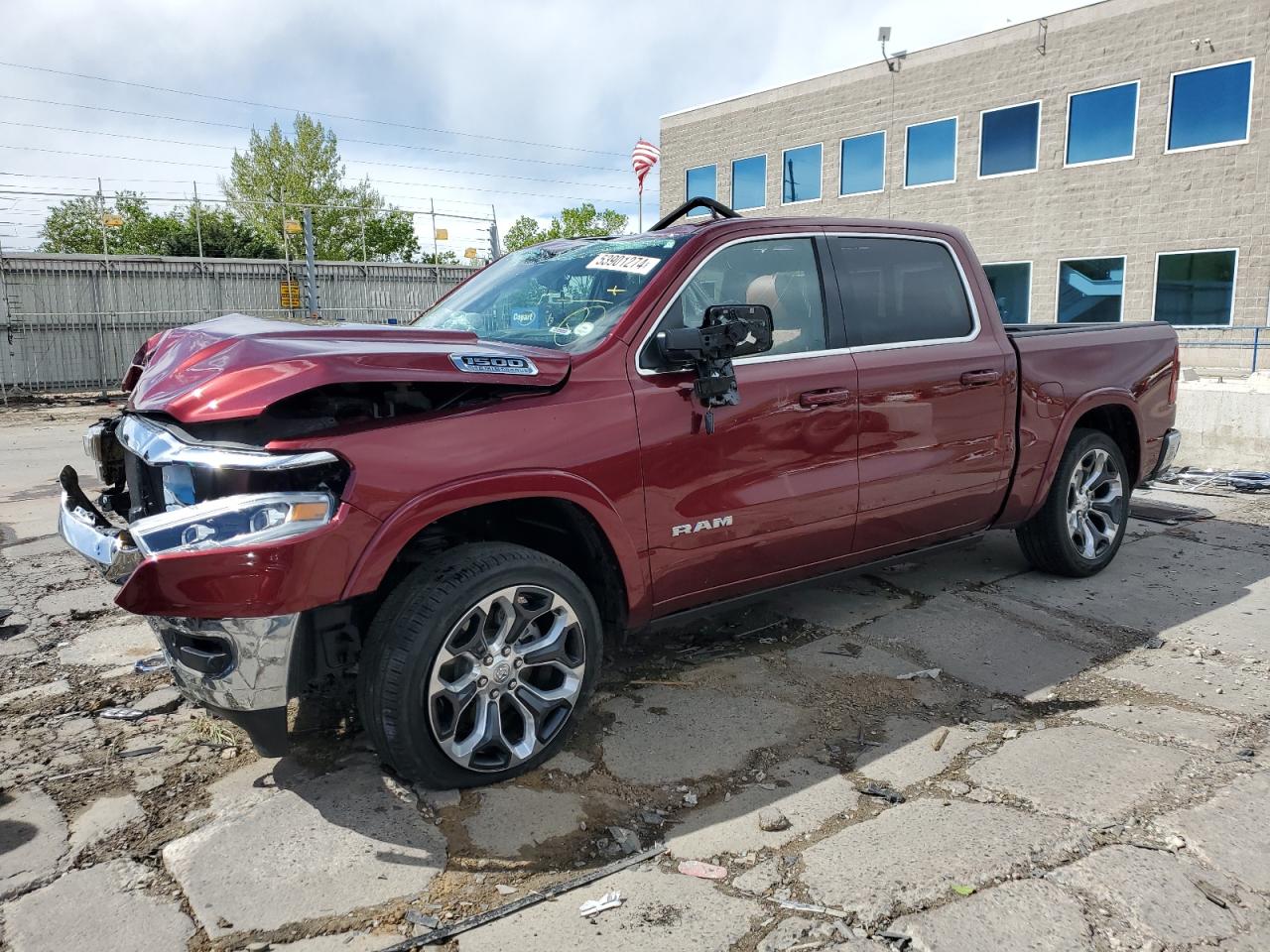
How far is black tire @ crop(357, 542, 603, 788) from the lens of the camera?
107 inches

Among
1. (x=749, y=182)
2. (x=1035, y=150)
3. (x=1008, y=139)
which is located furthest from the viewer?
(x=749, y=182)

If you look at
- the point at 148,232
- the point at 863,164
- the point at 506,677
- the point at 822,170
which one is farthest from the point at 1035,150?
the point at 148,232

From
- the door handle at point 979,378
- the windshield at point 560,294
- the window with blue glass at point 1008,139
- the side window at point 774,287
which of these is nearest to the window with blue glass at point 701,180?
the window with blue glass at point 1008,139

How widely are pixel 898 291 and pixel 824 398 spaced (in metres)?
0.88

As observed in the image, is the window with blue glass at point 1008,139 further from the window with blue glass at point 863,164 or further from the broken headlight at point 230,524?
the broken headlight at point 230,524

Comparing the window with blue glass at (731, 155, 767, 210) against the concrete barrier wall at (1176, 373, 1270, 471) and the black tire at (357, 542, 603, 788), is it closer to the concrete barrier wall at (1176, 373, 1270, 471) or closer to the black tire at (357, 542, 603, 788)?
the concrete barrier wall at (1176, 373, 1270, 471)

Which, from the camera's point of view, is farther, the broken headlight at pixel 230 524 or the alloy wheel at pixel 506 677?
the alloy wheel at pixel 506 677

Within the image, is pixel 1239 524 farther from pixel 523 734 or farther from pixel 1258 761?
pixel 523 734

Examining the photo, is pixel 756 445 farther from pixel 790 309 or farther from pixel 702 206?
pixel 702 206

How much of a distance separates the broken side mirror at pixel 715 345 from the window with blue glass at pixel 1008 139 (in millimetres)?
19323

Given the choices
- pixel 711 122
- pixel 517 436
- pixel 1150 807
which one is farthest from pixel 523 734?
pixel 711 122

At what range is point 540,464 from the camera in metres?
2.95

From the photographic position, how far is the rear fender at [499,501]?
105 inches

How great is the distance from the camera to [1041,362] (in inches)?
184
